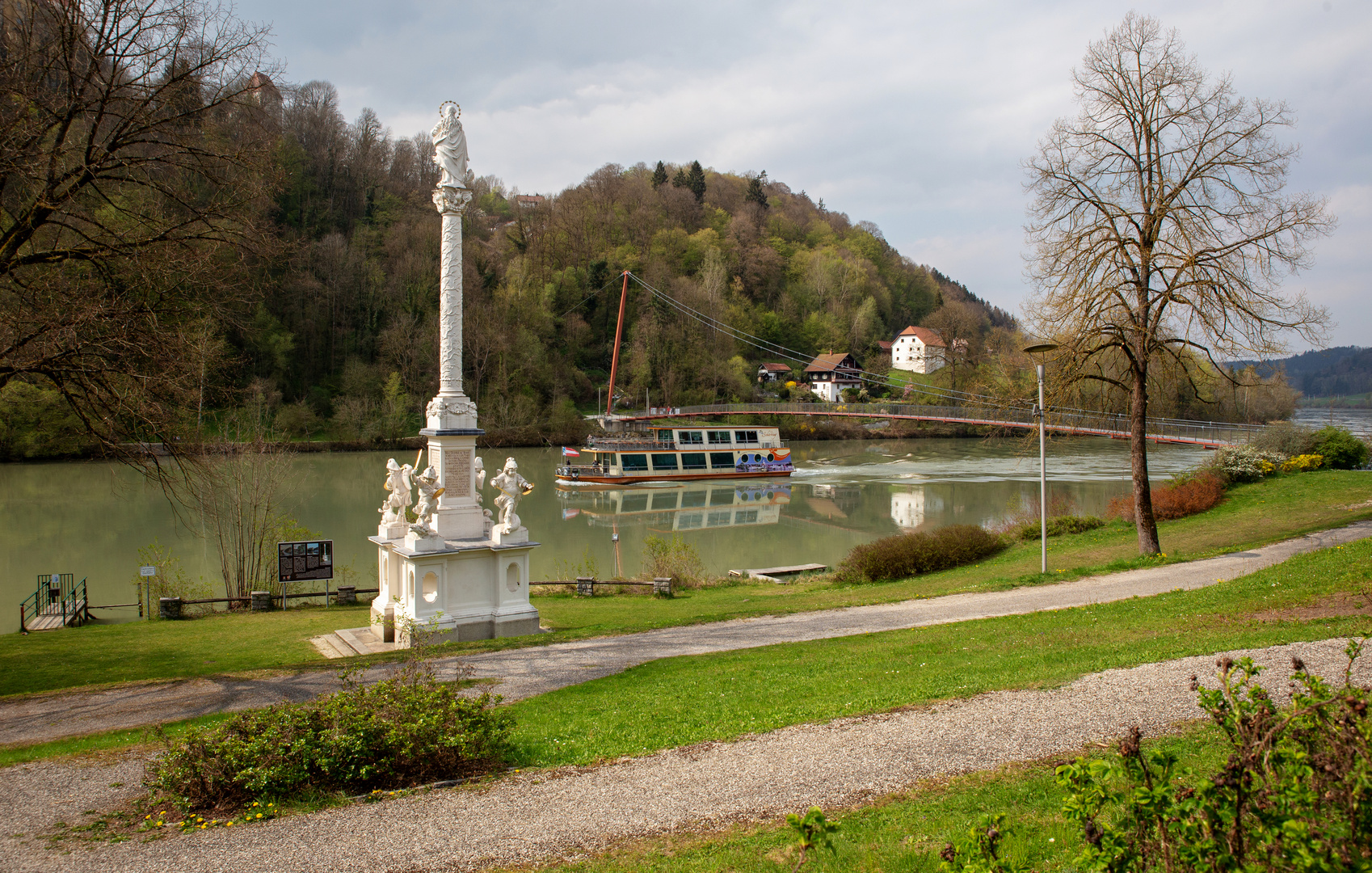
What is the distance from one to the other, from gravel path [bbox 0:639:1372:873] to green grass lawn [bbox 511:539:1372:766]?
0.34 meters

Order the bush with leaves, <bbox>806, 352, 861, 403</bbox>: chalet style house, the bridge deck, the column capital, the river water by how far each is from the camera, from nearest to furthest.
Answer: the bush with leaves → the column capital → the river water → the bridge deck → <bbox>806, 352, 861, 403</bbox>: chalet style house

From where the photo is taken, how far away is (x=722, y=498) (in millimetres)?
36938

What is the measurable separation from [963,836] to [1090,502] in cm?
2794

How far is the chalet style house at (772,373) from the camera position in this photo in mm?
73125

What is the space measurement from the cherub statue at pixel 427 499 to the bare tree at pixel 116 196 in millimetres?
3047

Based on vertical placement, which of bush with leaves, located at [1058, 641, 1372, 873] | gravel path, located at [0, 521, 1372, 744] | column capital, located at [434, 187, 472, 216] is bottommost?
gravel path, located at [0, 521, 1372, 744]

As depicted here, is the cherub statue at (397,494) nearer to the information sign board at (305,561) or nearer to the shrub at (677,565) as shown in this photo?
the information sign board at (305,561)

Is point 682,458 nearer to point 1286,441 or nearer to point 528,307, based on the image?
point 528,307

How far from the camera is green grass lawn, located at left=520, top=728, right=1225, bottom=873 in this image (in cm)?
318

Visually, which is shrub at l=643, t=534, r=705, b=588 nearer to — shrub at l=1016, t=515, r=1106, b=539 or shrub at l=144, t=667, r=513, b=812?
shrub at l=1016, t=515, r=1106, b=539

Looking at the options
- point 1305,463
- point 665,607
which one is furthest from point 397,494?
point 1305,463

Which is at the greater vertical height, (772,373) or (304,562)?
(772,373)

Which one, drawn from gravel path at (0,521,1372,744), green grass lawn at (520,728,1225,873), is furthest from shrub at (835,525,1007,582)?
green grass lawn at (520,728,1225,873)

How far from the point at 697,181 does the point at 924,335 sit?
3509cm
